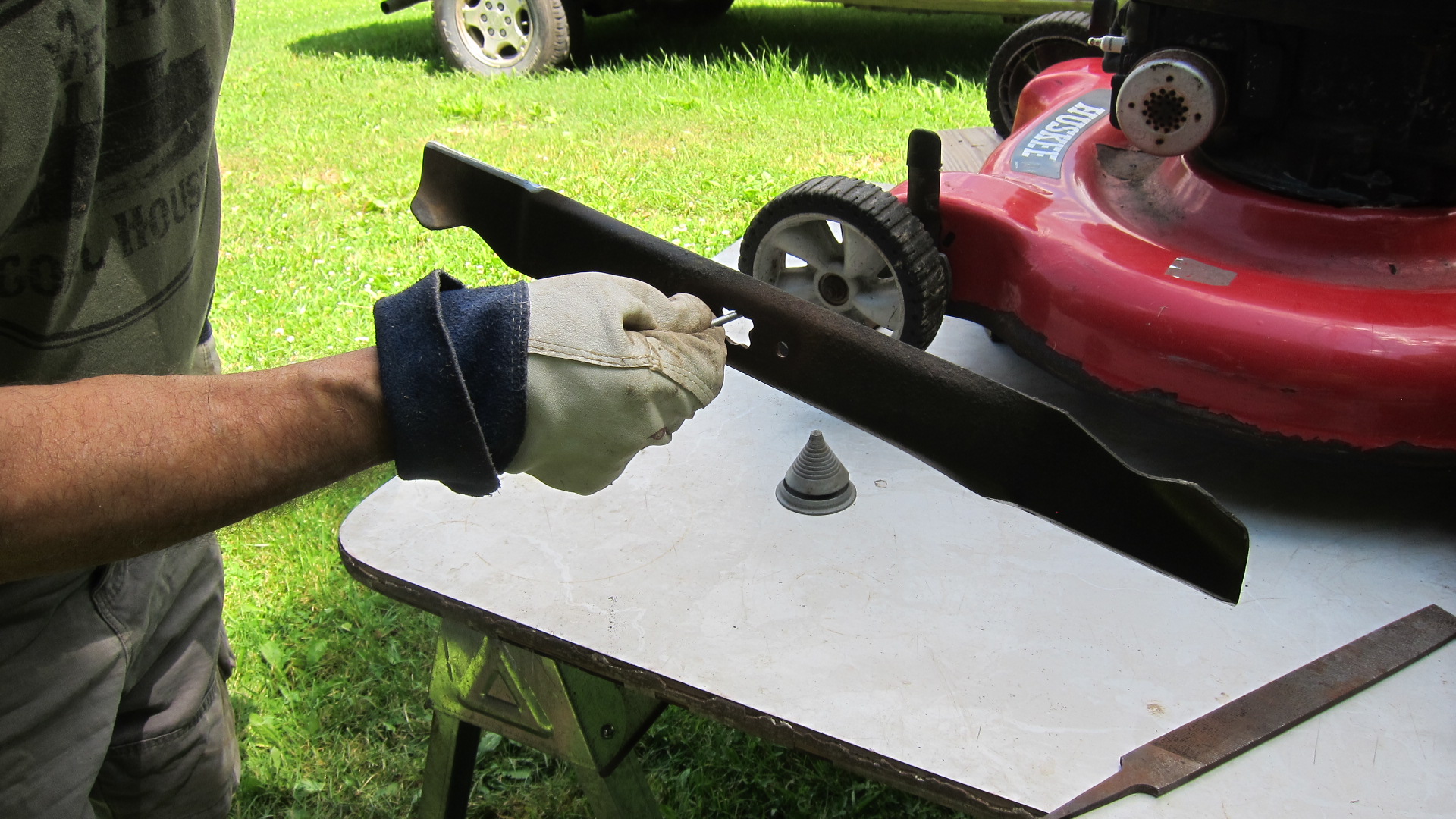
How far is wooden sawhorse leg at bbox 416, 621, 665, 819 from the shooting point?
1.07 meters

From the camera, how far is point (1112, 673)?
3.11 feet

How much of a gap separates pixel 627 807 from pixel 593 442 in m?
0.50

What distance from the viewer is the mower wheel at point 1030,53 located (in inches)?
78.0

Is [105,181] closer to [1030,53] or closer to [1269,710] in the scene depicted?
[1269,710]

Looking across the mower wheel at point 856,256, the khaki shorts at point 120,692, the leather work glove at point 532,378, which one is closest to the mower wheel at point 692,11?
the mower wheel at point 856,256

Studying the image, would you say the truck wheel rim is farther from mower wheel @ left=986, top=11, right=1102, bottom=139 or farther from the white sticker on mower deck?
the white sticker on mower deck

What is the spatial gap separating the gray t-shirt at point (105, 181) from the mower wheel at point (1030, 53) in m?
1.38

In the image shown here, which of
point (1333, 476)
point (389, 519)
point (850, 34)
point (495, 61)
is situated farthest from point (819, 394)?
point (850, 34)

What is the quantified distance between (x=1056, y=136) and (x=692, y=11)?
4.43m

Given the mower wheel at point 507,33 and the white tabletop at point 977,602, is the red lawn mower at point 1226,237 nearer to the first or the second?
the white tabletop at point 977,602

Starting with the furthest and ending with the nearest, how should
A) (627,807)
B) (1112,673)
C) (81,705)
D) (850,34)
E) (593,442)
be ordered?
(850,34)
(627,807)
(81,705)
(1112,673)
(593,442)

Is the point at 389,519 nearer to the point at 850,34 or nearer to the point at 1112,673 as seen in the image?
the point at 1112,673

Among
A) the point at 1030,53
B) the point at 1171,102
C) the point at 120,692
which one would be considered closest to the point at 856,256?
the point at 1171,102

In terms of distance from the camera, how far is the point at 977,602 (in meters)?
1.04
